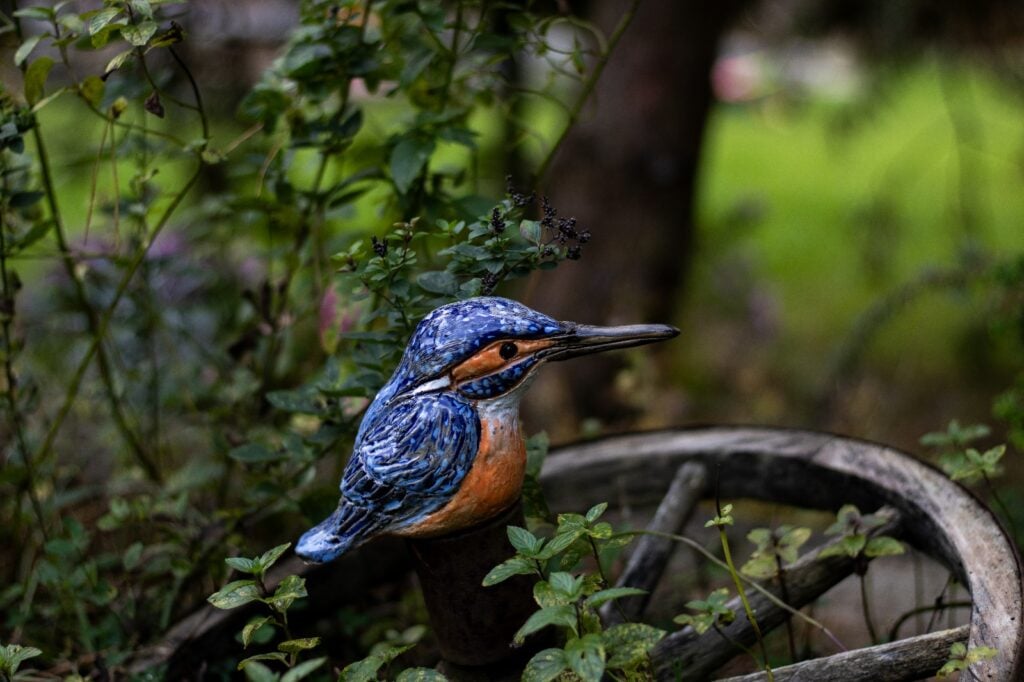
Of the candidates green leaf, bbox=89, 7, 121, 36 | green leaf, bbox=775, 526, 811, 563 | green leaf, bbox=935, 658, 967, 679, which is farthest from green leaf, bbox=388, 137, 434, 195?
green leaf, bbox=935, 658, 967, 679

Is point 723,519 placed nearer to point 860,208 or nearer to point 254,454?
point 254,454

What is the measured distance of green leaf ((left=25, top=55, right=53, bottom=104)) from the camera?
5.33 feet

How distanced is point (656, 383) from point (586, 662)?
7.69 feet

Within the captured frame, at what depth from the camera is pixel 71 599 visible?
6.30 ft

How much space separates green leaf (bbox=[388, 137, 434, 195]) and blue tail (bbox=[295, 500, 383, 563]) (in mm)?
524

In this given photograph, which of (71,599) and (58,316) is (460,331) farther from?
(58,316)

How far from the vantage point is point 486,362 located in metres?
1.36

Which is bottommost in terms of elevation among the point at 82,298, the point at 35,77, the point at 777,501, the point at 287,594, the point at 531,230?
the point at 777,501

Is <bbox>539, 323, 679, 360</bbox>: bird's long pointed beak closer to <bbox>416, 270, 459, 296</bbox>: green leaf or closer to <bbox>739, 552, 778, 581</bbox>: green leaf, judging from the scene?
<bbox>416, 270, 459, 296</bbox>: green leaf

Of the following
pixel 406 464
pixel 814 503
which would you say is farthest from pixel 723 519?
pixel 814 503

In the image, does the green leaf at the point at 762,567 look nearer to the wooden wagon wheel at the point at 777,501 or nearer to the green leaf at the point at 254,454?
the wooden wagon wheel at the point at 777,501

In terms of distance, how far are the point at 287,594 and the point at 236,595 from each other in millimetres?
78

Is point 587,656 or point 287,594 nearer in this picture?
point 587,656

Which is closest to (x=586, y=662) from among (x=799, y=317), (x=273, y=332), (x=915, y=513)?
(x=915, y=513)
